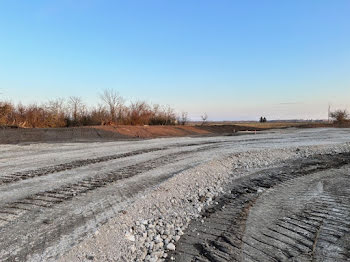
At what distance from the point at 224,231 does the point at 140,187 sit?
2655 millimetres

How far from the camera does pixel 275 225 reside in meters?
3.85

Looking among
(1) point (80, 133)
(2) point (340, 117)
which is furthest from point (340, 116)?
(1) point (80, 133)

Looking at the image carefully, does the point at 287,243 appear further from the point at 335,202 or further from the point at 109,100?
the point at 109,100

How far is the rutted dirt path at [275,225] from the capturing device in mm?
3104

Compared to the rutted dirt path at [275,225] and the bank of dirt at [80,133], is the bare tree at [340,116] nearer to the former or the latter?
the bank of dirt at [80,133]

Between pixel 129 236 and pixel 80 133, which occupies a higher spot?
pixel 80 133

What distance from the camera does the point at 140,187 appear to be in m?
5.93

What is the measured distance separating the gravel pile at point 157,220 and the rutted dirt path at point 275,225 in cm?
25

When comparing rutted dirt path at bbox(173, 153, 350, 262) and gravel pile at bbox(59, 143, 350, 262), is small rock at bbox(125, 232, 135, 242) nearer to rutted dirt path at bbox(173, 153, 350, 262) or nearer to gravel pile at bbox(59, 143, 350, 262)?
gravel pile at bbox(59, 143, 350, 262)

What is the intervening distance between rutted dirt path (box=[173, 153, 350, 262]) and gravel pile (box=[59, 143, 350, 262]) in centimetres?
25

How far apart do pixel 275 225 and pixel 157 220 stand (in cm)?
176

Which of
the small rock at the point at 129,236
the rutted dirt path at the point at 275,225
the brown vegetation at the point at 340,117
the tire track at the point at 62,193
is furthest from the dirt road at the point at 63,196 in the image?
the brown vegetation at the point at 340,117

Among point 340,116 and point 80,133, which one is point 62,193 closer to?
point 80,133

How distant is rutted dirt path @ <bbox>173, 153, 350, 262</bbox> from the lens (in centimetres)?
310
